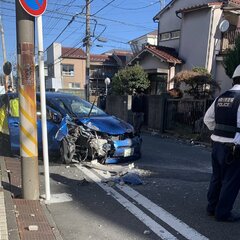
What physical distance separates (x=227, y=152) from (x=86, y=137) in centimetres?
381

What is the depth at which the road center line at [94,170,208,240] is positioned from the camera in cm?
409

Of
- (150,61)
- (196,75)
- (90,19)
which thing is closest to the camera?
(196,75)

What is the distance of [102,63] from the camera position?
1815 inches

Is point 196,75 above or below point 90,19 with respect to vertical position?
below

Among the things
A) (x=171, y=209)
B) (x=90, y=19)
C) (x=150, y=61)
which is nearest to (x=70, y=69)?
(x=90, y=19)

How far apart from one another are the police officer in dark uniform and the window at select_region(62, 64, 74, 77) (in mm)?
43986

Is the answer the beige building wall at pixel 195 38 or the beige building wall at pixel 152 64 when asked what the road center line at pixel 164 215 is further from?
the beige building wall at pixel 152 64

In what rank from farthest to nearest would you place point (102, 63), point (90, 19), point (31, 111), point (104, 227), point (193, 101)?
1. point (102, 63)
2. point (90, 19)
3. point (193, 101)
4. point (31, 111)
5. point (104, 227)

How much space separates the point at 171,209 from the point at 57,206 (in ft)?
5.51

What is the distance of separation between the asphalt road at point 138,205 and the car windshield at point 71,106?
1465 mm

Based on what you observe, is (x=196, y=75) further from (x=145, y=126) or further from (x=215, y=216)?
(x=215, y=216)

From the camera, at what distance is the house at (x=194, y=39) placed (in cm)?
1800

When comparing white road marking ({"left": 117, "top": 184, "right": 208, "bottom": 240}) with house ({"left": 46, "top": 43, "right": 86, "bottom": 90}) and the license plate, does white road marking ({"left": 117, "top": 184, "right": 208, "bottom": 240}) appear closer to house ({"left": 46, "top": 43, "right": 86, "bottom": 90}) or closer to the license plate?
the license plate

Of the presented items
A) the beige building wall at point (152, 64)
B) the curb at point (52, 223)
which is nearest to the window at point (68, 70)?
the beige building wall at point (152, 64)
